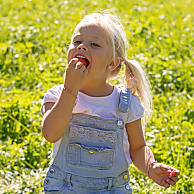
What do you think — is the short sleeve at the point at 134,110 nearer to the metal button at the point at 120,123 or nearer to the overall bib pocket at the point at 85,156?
the metal button at the point at 120,123

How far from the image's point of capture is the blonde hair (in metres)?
2.84

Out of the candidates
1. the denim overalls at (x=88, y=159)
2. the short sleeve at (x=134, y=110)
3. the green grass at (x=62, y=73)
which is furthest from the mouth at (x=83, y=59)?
the green grass at (x=62, y=73)

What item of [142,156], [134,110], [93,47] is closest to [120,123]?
[134,110]

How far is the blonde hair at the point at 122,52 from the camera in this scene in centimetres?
284

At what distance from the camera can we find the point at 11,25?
6.25m

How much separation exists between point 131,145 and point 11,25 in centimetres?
385

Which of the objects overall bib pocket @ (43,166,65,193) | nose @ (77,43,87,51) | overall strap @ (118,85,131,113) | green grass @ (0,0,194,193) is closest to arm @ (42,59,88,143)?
nose @ (77,43,87,51)

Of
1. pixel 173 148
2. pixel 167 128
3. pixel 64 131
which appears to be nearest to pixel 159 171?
pixel 64 131

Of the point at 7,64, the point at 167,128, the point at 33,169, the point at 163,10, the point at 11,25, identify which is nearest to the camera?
the point at 33,169

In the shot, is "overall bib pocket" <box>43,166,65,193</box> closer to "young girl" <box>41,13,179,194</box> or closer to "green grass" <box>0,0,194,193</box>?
"young girl" <box>41,13,179,194</box>

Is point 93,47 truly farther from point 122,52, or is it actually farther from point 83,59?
point 122,52

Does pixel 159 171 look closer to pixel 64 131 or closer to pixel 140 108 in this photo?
pixel 140 108

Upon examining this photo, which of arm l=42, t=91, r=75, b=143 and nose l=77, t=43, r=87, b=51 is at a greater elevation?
nose l=77, t=43, r=87, b=51

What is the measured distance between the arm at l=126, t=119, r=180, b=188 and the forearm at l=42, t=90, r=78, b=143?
0.54 metres
